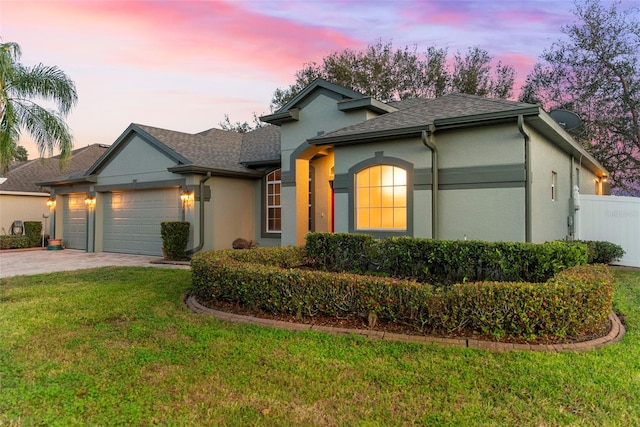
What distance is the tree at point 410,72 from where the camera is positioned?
26.0 metres

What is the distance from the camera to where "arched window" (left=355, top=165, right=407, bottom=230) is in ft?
31.3

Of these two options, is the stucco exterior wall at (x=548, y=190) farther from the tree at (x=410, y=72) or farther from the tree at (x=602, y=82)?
the tree at (x=410, y=72)

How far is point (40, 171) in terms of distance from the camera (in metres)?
23.0

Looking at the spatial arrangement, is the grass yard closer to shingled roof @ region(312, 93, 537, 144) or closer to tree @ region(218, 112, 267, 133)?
shingled roof @ region(312, 93, 537, 144)

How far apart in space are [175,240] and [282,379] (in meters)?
10.1

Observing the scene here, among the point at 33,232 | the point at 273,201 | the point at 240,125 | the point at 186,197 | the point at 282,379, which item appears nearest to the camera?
the point at 282,379

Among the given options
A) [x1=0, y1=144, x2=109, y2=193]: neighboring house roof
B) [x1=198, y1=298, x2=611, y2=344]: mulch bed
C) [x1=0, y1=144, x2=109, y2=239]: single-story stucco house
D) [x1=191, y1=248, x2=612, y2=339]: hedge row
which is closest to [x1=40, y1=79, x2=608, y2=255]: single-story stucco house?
[x1=191, y1=248, x2=612, y2=339]: hedge row

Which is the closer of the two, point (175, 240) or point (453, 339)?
point (453, 339)

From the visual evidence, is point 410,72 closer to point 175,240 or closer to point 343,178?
point 343,178

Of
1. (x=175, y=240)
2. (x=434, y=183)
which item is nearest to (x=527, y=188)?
(x=434, y=183)

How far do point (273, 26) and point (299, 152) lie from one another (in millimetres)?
3578

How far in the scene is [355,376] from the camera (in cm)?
361

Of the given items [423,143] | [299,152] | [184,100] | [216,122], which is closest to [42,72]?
[184,100]

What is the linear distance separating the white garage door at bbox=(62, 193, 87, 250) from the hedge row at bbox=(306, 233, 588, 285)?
13687mm
